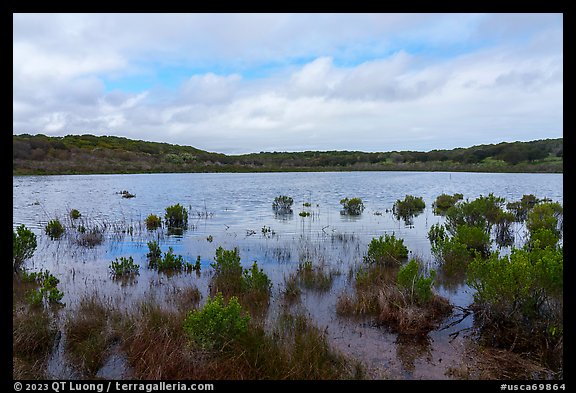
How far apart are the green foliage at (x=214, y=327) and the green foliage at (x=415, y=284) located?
3737 mm

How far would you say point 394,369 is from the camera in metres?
5.60

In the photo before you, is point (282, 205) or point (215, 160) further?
point (215, 160)

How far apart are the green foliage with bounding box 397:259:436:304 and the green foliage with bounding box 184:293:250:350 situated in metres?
3.74

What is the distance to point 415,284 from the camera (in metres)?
7.46

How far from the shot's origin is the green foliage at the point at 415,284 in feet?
24.0

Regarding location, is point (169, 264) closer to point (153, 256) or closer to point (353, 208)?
point (153, 256)

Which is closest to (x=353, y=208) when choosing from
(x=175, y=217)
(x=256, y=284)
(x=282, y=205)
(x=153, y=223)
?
(x=282, y=205)

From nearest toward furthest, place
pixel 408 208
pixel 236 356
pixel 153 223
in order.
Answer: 1. pixel 236 356
2. pixel 153 223
3. pixel 408 208

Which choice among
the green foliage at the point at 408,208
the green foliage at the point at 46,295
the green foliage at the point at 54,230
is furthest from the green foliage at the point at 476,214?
the green foliage at the point at 54,230

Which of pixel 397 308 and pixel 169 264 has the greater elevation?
pixel 169 264

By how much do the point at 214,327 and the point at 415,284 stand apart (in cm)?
425
